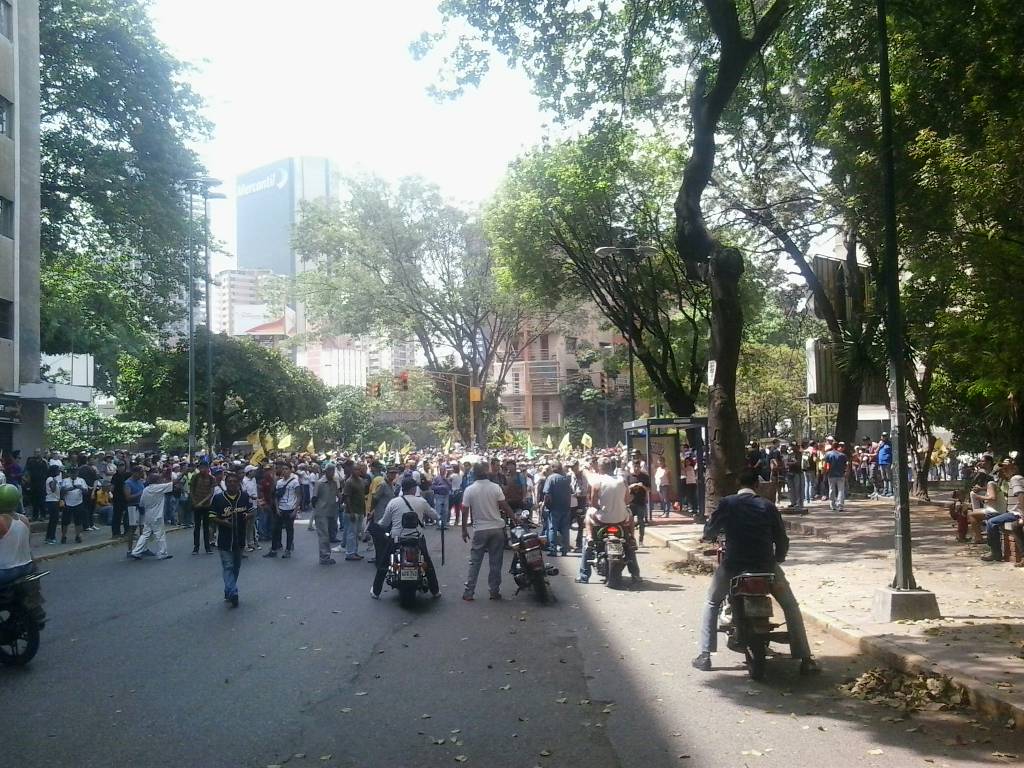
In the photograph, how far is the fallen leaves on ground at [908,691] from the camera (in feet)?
23.2

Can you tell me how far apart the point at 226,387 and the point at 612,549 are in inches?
1355

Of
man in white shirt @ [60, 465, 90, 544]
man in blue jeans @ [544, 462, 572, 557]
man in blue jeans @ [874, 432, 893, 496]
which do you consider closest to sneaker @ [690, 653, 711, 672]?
man in blue jeans @ [544, 462, 572, 557]

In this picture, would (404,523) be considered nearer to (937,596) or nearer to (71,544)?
(937,596)

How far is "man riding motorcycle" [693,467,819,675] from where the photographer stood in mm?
8039

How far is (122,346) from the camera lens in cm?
3300

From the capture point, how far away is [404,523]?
1202cm

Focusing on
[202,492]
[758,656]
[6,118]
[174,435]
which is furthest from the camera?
[174,435]

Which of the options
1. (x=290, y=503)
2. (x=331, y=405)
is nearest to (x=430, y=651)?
(x=290, y=503)

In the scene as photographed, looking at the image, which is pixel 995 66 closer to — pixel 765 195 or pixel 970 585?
pixel 970 585

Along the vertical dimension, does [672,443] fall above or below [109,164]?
below

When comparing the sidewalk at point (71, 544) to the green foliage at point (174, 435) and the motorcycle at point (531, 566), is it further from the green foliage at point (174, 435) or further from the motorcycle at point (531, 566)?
the green foliage at point (174, 435)

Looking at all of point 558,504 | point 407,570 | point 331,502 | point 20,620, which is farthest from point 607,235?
point 20,620

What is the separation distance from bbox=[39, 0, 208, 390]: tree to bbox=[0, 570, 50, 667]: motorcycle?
25676 millimetres

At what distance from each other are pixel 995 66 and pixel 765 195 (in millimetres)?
13041
